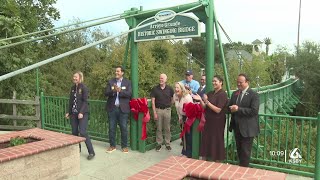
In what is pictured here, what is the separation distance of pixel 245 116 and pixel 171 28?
6.75ft

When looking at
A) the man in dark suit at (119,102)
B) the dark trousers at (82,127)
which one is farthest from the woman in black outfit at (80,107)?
the man in dark suit at (119,102)

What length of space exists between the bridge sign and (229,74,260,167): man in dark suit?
1.25 m

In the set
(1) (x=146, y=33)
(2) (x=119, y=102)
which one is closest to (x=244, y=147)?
(2) (x=119, y=102)

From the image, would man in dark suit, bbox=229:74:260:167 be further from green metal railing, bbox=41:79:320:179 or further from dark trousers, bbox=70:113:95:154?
dark trousers, bbox=70:113:95:154

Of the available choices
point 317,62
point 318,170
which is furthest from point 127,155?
point 317,62

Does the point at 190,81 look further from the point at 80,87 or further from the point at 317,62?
the point at 317,62

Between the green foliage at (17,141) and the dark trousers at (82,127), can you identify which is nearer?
the green foliage at (17,141)

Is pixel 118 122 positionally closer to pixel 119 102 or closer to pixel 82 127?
pixel 119 102

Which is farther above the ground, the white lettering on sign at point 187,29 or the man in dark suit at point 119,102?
the white lettering on sign at point 187,29

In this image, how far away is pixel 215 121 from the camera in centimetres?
474

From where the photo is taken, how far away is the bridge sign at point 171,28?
508 cm

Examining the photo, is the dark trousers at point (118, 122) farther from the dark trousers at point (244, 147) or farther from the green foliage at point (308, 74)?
the green foliage at point (308, 74)

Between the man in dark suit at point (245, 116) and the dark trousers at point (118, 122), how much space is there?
227cm

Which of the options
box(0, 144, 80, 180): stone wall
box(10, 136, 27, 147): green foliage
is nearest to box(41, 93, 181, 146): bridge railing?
box(0, 144, 80, 180): stone wall
